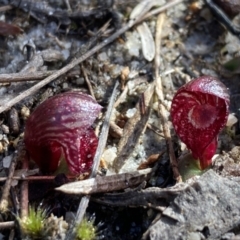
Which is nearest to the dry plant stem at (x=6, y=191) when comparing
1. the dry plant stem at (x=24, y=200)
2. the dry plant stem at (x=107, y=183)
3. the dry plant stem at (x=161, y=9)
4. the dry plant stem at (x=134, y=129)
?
the dry plant stem at (x=24, y=200)

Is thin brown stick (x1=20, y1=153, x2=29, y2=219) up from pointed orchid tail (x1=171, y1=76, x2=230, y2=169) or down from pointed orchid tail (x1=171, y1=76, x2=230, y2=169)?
down

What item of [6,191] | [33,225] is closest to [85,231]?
[33,225]

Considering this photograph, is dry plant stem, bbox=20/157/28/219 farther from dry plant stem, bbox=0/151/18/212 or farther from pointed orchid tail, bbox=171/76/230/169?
pointed orchid tail, bbox=171/76/230/169

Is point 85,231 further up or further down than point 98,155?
further down

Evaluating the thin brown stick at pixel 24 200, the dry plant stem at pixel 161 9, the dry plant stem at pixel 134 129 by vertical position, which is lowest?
the thin brown stick at pixel 24 200

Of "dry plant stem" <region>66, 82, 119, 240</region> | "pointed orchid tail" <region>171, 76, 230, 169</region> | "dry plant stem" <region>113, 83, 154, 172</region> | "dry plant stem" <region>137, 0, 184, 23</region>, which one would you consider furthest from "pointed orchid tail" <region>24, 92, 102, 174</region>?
"dry plant stem" <region>137, 0, 184, 23</region>

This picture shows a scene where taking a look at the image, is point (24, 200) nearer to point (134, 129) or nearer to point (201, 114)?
point (134, 129)

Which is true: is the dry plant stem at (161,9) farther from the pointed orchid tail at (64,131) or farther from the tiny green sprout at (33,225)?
the tiny green sprout at (33,225)
